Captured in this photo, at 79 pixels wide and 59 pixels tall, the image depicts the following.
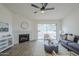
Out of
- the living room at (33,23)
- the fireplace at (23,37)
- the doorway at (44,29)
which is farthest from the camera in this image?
the doorway at (44,29)

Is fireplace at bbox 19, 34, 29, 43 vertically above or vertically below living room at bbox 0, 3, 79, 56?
below

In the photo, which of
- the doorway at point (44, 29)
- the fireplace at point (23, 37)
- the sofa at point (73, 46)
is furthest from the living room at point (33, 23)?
the sofa at point (73, 46)

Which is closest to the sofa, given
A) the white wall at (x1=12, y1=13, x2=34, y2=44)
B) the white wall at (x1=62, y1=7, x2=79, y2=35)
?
the white wall at (x1=62, y1=7, x2=79, y2=35)

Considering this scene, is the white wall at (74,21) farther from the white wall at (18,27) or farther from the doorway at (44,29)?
the white wall at (18,27)

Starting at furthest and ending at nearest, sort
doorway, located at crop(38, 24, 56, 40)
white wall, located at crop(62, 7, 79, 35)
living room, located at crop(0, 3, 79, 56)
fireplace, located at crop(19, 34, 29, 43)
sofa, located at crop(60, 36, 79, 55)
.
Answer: doorway, located at crop(38, 24, 56, 40)
fireplace, located at crop(19, 34, 29, 43)
living room, located at crop(0, 3, 79, 56)
white wall, located at crop(62, 7, 79, 35)
sofa, located at crop(60, 36, 79, 55)

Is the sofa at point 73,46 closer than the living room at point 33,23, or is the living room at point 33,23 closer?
the sofa at point 73,46

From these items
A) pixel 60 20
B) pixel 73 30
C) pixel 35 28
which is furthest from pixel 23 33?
pixel 73 30

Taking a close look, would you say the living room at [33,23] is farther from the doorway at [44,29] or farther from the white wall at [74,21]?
the doorway at [44,29]

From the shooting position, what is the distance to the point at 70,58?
59cm

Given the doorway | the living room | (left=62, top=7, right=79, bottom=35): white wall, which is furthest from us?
the doorway

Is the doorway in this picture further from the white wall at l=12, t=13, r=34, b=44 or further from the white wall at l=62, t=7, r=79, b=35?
the white wall at l=62, t=7, r=79, b=35

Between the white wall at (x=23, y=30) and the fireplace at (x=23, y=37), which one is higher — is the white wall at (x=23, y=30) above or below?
above

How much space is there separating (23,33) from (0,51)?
3.33 metres

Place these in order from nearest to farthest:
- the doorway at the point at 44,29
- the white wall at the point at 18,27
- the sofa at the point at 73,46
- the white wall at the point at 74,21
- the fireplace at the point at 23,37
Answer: the sofa at the point at 73,46
the white wall at the point at 74,21
the white wall at the point at 18,27
the fireplace at the point at 23,37
the doorway at the point at 44,29
